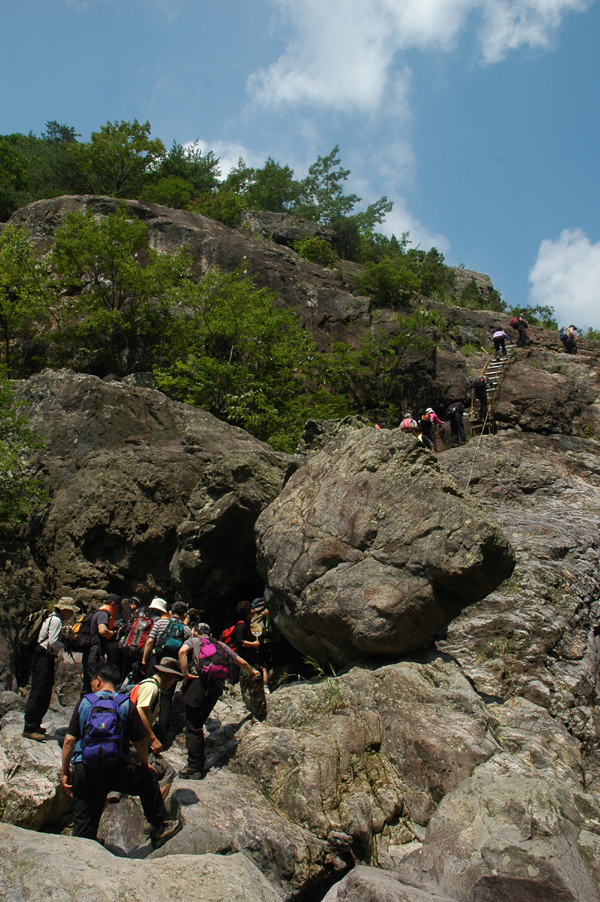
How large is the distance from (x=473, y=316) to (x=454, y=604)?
2777 cm

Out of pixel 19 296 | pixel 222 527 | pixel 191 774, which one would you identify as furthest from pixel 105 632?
pixel 19 296

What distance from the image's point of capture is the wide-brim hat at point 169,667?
20.7 ft

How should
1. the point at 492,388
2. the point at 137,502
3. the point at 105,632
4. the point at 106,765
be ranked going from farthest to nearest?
the point at 492,388 → the point at 137,502 → the point at 105,632 → the point at 106,765

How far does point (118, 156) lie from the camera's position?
3178cm

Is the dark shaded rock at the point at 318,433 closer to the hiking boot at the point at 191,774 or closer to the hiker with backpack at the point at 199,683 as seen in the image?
the hiker with backpack at the point at 199,683

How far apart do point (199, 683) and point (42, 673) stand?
2.00 m

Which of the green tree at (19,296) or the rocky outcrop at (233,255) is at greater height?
the rocky outcrop at (233,255)

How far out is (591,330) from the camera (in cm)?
3064

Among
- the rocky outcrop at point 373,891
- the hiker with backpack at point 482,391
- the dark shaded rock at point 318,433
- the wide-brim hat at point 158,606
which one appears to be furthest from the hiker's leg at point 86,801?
the hiker with backpack at point 482,391

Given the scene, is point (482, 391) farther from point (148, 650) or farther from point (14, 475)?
point (148, 650)

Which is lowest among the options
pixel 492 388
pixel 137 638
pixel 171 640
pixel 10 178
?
pixel 137 638

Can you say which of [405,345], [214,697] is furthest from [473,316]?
[214,697]

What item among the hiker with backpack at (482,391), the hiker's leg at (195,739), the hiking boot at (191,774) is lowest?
the hiking boot at (191,774)

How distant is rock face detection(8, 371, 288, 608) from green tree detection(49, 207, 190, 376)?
667 cm
